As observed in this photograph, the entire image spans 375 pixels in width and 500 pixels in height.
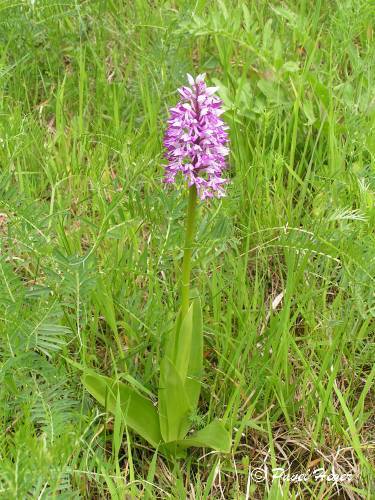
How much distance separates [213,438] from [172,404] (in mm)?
141

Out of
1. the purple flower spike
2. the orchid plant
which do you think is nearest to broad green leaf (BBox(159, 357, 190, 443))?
the orchid plant

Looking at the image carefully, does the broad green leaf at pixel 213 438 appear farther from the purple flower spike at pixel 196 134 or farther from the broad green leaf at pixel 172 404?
the purple flower spike at pixel 196 134

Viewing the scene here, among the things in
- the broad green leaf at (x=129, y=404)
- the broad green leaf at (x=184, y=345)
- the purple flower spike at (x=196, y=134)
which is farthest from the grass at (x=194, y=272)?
the purple flower spike at (x=196, y=134)

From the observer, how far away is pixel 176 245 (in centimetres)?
221

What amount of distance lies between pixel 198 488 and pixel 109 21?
7.87 ft

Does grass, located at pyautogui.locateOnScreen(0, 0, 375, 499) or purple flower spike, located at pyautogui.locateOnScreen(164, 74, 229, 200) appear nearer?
purple flower spike, located at pyautogui.locateOnScreen(164, 74, 229, 200)

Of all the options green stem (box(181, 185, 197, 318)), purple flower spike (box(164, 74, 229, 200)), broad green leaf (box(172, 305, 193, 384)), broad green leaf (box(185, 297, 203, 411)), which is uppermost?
purple flower spike (box(164, 74, 229, 200))

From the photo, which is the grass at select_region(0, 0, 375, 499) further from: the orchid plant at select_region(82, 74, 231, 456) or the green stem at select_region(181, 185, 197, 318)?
the green stem at select_region(181, 185, 197, 318)

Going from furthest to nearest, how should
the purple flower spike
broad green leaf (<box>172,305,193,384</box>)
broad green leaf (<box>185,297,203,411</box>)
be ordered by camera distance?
1. broad green leaf (<box>185,297,203,411</box>)
2. broad green leaf (<box>172,305,193,384</box>)
3. the purple flower spike

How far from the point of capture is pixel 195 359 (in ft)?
6.69

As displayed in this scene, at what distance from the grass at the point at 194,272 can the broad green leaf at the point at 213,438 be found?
5 centimetres

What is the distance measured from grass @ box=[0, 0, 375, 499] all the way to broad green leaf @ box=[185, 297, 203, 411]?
0.27ft

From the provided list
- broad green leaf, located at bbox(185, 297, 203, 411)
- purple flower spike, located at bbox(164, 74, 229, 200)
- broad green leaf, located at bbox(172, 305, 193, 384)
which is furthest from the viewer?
broad green leaf, located at bbox(185, 297, 203, 411)

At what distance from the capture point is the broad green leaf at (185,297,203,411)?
2.02 meters
